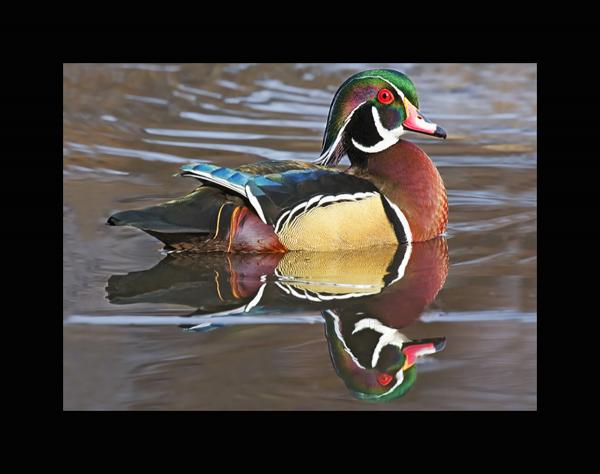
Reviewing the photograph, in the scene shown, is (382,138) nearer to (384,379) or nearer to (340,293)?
(340,293)

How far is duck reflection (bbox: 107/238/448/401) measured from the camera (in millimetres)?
5375

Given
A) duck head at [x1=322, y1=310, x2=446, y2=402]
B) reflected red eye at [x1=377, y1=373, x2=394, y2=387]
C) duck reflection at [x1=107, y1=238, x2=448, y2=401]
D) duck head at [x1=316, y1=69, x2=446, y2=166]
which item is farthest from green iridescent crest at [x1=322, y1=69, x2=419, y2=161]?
reflected red eye at [x1=377, y1=373, x2=394, y2=387]

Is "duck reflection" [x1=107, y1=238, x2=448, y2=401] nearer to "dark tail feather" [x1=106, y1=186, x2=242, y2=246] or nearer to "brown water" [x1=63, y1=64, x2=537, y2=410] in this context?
"brown water" [x1=63, y1=64, x2=537, y2=410]

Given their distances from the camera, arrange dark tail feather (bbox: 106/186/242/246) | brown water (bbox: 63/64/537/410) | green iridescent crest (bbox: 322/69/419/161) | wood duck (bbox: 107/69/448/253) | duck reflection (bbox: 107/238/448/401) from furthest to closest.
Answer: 1. green iridescent crest (bbox: 322/69/419/161)
2. wood duck (bbox: 107/69/448/253)
3. dark tail feather (bbox: 106/186/242/246)
4. duck reflection (bbox: 107/238/448/401)
5. brown water (bbox: 63/64/537/410)

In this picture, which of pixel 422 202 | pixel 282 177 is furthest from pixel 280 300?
pixel 422 202

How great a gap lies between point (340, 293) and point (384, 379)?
113 centimetres

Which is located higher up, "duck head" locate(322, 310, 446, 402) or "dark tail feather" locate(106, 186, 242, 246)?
"dark tail feather" locate(106, 186, 242, 246)

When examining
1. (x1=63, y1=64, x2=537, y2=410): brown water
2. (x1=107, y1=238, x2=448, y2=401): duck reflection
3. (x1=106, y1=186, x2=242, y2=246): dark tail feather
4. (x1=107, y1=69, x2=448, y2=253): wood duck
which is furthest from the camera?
(x1=107, y1=69, x2=448, y2=253): wood duck

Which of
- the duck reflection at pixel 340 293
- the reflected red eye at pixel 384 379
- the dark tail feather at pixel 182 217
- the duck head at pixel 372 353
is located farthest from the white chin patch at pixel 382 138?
the reflected red eye at pixel 384 379

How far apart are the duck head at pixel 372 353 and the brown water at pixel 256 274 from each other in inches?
1.9

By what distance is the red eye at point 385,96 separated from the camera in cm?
721

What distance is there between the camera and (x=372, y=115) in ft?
23.9

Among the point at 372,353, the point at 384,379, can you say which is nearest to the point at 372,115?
the point at 372,353

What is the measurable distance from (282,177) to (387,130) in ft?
2.77
